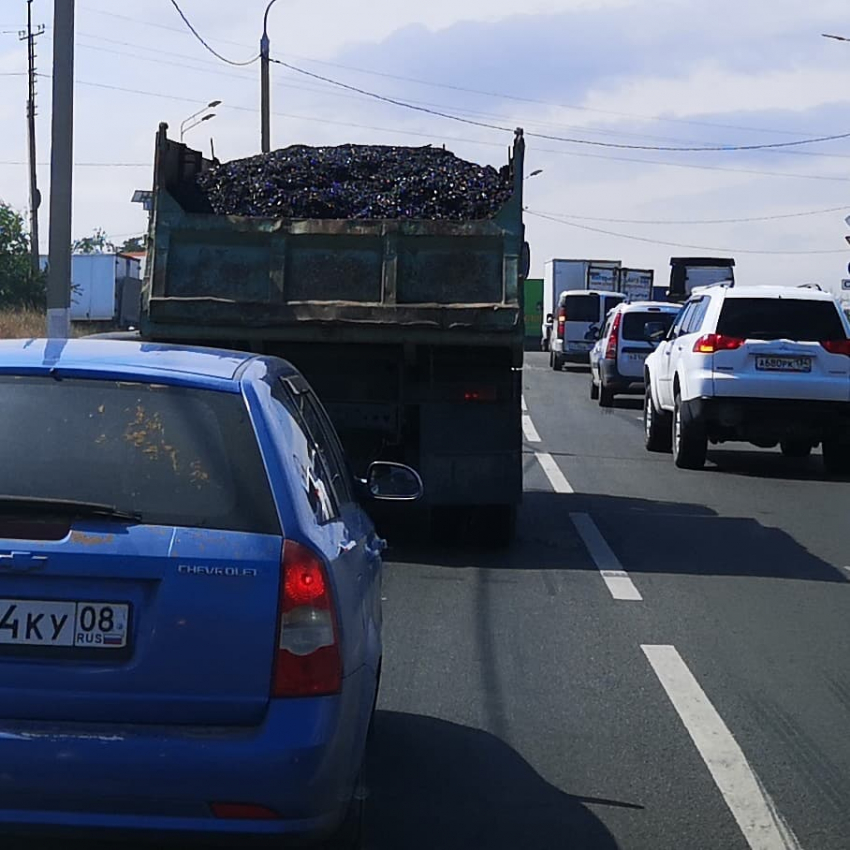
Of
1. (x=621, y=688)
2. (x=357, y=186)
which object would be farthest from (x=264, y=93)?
(x=621, y=688)

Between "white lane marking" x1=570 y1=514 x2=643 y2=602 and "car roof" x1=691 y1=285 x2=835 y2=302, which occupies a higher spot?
"car roof" x1=691 y1=285 x2=835 y2=302

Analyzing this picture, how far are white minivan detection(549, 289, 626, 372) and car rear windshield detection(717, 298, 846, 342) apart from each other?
2126 cm

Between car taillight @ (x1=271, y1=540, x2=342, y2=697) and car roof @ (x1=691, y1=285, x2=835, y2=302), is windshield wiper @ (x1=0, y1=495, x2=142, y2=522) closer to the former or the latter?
car taillight @ (x1=271, y1=540, x2=342, y2=697)

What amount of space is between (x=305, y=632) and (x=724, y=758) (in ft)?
8.81

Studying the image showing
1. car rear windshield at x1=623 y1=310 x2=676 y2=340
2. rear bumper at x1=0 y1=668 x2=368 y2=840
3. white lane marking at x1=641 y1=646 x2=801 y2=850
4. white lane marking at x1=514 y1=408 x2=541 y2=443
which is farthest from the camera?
car rear windshield at x1=623 y1=310 x2=676 y2=340

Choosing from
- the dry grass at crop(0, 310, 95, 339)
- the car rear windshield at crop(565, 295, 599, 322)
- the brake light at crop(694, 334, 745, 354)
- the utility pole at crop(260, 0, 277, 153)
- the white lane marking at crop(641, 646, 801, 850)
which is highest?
the utility pole at crop(260, 0, 277, 153)

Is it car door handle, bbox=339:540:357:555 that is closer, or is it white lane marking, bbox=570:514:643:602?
car door handle, bbox=339:540:357:555

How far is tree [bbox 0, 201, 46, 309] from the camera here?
55.9 metres

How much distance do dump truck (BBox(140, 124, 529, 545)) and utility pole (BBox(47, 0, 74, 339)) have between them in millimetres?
6756

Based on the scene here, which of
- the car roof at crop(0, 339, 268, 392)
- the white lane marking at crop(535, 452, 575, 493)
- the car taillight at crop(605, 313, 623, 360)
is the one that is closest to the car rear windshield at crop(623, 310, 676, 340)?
the car taillight at crop(605, 313, 623, 360)

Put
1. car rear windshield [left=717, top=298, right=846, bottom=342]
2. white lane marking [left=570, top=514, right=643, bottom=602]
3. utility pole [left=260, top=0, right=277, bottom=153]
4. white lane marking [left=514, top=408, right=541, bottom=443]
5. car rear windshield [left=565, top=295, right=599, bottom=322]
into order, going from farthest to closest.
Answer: car rear windshield [left=565, top=295, right=599, bottom=322] < utility pole [left=260, top=0, right=277, bottom=153] < white lane marking [left=514, top=408, right=541, bottom=443] < car rear windshield [left=717, top=298, right=846, bottom=342] < white lane marking [left=570, top=514, right=643, bottom=602]

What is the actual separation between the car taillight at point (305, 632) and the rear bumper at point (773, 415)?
13.2 meters

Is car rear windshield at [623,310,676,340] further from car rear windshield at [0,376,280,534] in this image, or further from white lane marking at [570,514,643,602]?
car rear windshield at [0,376,280,534]

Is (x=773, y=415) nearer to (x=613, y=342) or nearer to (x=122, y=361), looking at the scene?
(x=613, y=342)
